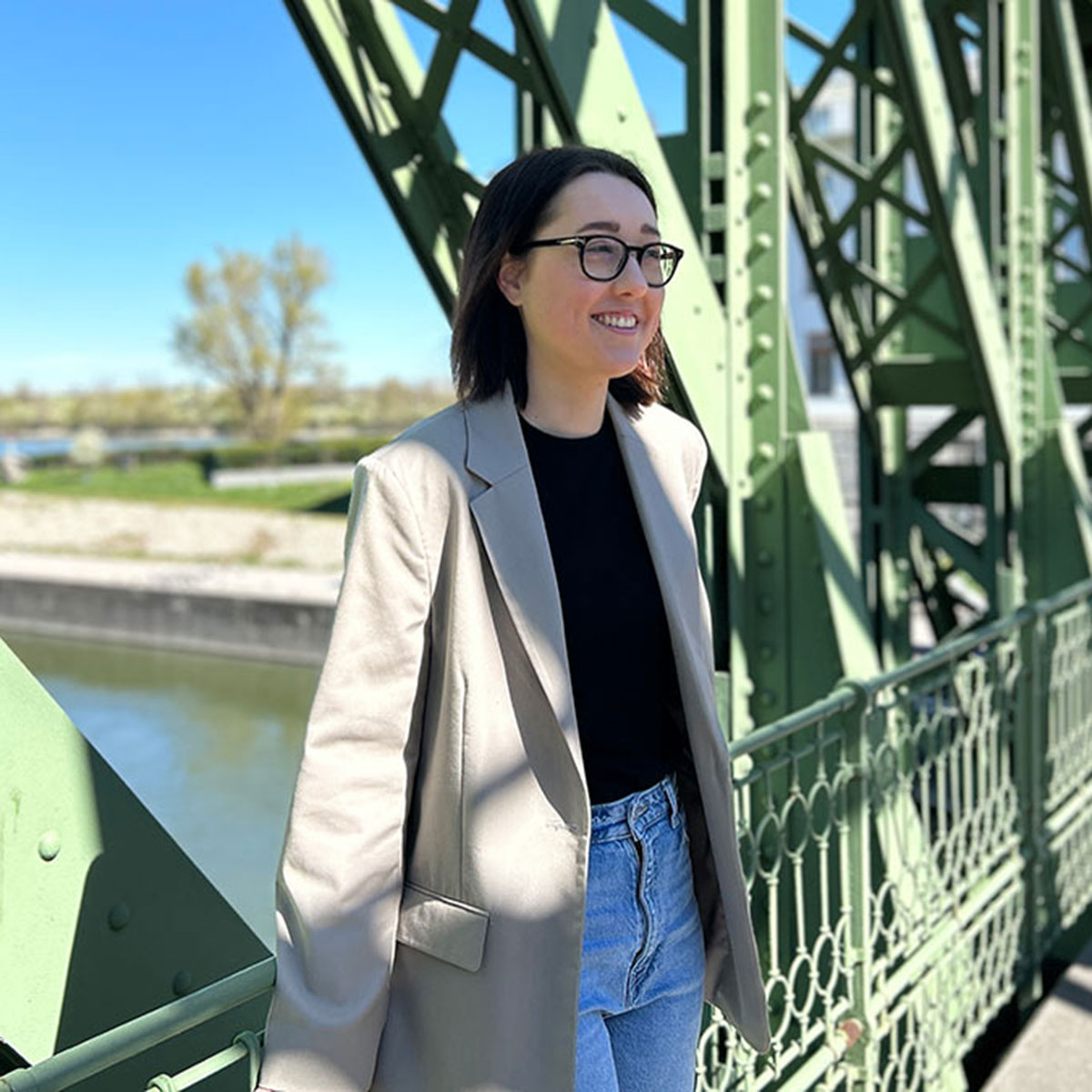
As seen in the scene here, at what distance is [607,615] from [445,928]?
0.40 m

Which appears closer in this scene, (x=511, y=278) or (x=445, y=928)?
(x=445, y=928)

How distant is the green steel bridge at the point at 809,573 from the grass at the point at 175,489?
76.6 ft

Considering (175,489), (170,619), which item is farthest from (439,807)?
(175,489)

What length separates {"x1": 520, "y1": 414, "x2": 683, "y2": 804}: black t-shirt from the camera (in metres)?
1.47

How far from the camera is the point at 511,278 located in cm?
150

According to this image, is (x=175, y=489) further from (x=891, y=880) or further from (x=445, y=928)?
(x=445, y=928)

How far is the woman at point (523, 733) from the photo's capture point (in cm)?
130

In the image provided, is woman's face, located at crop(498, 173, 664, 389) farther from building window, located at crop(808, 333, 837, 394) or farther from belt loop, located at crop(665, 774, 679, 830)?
building window, located at crop(808, 333, 837, 394)

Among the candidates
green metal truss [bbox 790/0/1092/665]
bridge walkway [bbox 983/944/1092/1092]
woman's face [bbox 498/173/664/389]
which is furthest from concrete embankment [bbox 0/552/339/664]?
woman's face [bbox 498/173/664/389]

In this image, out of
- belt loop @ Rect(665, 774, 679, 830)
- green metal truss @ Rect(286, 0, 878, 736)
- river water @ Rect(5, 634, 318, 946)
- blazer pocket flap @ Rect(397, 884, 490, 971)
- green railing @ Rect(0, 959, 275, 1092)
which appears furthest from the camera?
river water @ Rect(5, 634, 318, 946)

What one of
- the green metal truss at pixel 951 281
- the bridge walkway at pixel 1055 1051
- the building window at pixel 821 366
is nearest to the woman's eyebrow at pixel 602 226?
the green metal truss at pixel 951 281

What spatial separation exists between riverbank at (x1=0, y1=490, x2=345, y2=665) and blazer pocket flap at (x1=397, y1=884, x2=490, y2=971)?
1219 cm

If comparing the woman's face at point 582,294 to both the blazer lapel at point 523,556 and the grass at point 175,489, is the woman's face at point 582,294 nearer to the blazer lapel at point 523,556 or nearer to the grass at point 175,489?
the blazer lapel at point 523,556

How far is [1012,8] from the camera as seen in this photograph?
16.3 ft
